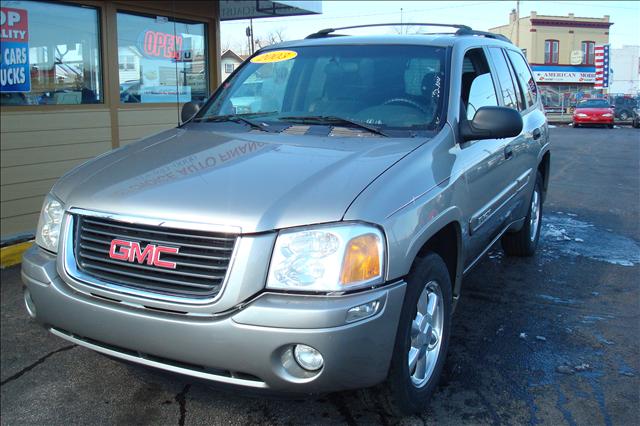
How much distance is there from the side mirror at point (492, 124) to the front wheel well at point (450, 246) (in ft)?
1.87

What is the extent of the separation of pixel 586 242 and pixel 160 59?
224 inches

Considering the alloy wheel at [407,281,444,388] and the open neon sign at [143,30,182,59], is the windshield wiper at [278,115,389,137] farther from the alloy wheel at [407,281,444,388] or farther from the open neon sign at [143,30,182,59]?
the open neon sign at [143,30,182,59]

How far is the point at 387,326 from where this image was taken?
2.59m

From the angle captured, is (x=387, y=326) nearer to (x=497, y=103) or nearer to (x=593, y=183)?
(x=497, y=103)

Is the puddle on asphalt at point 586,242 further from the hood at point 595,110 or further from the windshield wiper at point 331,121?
the hood at point 595,110

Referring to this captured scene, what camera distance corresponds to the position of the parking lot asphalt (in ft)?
10.5

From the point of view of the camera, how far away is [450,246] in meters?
3.45

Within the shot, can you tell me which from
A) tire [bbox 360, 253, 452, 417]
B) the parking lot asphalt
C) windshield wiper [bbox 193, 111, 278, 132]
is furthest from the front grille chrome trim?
windshield wiper [bbox 193, 111, 278, 132]

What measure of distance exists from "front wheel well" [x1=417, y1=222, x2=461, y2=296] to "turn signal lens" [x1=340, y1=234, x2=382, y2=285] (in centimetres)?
64

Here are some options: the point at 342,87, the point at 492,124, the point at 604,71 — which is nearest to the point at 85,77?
the point at 342,87

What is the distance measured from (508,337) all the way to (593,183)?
7885 mm

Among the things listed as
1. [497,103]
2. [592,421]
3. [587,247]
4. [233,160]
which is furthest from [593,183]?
[233,160]

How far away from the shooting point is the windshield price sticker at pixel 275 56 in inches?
173

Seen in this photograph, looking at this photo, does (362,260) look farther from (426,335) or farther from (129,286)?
(129,286)
